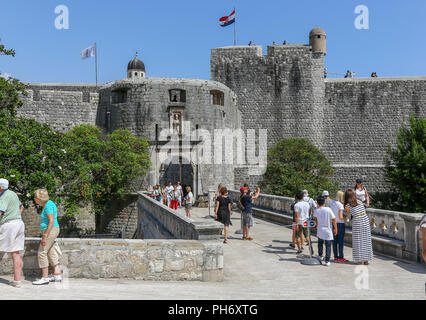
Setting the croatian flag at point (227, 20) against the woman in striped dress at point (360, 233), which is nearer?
the woman in striped dress at point (360, 233)

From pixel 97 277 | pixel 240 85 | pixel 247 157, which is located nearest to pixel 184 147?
pixel 247 157

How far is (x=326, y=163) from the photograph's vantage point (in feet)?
91.1

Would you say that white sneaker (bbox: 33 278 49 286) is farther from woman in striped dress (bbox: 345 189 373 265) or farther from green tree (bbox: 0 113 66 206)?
green tree (bbox: 0 113 66 206)

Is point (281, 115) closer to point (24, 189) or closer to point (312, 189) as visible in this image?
point (312, 189)

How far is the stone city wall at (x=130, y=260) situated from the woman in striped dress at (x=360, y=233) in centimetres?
301

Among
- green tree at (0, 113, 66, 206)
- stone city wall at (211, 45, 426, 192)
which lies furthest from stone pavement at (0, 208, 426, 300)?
stone city wall at (211, 45, 426, 192)

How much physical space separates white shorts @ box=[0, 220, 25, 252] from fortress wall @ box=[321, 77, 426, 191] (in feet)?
106

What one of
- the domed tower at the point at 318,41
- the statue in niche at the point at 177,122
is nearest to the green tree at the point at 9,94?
the statue in niche at the point at 177,122

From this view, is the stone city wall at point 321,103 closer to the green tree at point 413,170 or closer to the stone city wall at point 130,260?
the green tree at point 413,170

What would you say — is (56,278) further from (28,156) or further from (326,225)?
(28,156)

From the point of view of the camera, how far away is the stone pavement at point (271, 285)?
5.66 m

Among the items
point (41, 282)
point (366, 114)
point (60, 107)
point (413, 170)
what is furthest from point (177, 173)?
point (41, 282)

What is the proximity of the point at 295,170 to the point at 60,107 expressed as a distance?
17.2 metres

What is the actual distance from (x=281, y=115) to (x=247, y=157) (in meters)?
4.68
